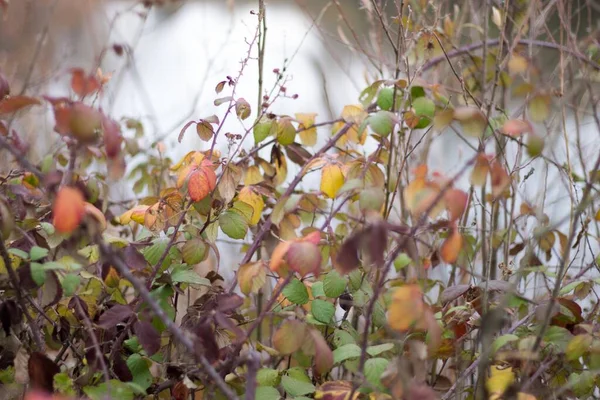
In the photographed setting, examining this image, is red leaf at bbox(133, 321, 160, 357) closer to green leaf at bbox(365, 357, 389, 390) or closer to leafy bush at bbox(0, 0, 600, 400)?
leafy bush at bbox(0, 0, 600, 400)

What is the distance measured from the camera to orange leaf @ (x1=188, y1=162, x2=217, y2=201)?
119 cm

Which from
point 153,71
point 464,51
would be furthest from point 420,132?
point 153,71

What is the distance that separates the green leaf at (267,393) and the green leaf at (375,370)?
17 cm

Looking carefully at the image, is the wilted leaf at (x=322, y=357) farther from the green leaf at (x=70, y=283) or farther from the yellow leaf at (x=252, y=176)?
the yellow leaf at (x=252, y=176)

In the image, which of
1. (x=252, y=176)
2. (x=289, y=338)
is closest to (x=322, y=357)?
(x=289, y=338)

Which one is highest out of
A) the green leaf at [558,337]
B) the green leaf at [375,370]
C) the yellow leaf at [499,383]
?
the green leaf at [558,337]

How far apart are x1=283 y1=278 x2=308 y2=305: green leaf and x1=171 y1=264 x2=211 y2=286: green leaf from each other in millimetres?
150

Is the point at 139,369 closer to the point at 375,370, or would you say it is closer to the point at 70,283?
the point at 70,283

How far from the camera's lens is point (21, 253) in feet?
3.59

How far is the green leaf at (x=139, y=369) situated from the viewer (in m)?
1.24

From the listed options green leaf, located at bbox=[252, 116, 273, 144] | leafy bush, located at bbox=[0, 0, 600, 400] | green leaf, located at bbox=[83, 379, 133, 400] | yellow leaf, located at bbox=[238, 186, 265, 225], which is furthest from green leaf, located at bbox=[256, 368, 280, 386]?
green leaf, located at bbox=[252, 116, 273, 144]

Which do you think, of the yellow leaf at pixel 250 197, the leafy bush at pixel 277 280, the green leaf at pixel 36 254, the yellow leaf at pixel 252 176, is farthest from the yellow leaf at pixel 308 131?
the green leaf at pixel 36 254

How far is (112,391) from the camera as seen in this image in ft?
3.56

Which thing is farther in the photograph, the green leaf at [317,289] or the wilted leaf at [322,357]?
the green leaf at [317,289]
